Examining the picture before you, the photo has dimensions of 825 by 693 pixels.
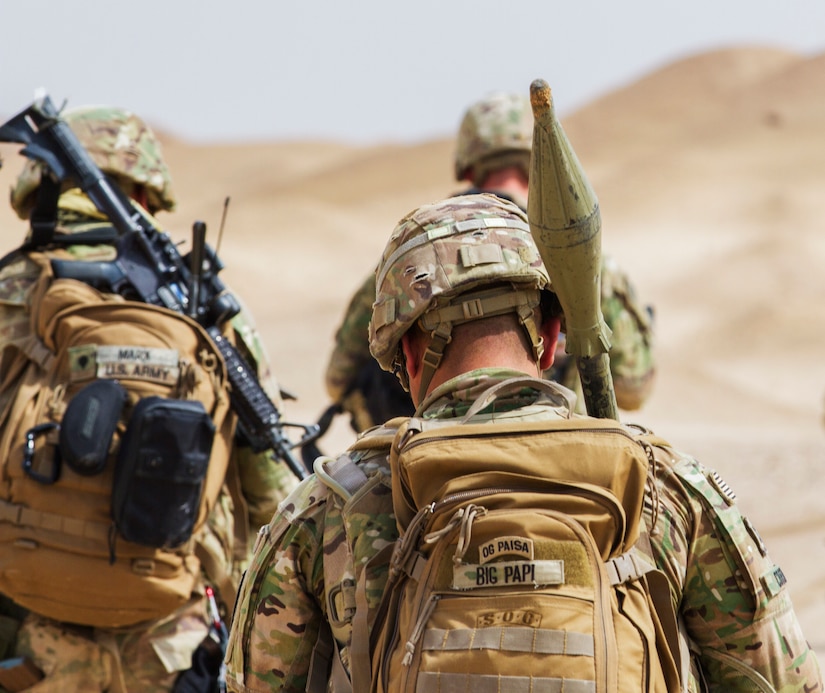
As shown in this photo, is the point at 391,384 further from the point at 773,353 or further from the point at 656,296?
the point at 656,296

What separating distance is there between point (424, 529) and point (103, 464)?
1.90 m

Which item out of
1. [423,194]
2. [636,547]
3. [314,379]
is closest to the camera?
[636,547]

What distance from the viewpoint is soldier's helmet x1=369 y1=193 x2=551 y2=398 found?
2.55m

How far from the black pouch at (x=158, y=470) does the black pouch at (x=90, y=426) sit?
6 cm

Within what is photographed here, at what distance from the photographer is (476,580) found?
7.16ft

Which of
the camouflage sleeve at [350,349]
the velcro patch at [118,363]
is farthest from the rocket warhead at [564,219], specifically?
the camouflage sleeve at [350,349]

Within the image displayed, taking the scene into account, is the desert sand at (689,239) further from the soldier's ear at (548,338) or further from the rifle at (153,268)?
the soldier's ear at (548,338)

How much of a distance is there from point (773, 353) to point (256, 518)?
2322 cm

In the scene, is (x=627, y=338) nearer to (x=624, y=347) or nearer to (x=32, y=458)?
(x=624, y=347)

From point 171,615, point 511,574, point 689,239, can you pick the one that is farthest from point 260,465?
point 689,239

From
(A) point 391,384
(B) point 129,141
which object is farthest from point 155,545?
(A) point 391,384

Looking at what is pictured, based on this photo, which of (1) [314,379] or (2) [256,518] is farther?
(1) [314,379]

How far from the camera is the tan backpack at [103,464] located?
3941 mm

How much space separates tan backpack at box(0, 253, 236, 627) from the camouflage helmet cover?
142 cm
